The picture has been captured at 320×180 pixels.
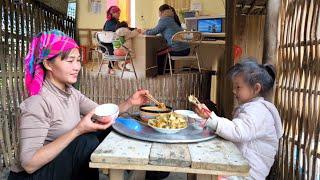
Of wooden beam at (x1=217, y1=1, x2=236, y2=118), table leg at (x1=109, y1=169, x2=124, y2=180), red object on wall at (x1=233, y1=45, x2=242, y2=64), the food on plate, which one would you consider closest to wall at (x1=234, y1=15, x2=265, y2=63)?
red object on wall at (x1=233, y1=45, x2=242, y2=64)

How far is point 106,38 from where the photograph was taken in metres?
6.16

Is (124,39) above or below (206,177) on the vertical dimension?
above

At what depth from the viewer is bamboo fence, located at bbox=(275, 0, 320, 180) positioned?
1900 mm

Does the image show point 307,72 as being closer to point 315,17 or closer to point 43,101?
point 315,17

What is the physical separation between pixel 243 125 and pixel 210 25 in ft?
18.3

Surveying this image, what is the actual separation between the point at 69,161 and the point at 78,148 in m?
0.08

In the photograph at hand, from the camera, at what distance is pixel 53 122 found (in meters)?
1.65

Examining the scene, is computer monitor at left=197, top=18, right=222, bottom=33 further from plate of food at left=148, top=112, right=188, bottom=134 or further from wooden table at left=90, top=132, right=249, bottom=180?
wooden table at left=90, top=132, right=249, bottom=180

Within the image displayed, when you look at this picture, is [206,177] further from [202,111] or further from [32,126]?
[32,126]

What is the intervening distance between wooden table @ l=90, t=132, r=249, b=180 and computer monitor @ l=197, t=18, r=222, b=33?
5.68 meters

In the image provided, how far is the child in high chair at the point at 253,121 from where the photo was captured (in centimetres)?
161

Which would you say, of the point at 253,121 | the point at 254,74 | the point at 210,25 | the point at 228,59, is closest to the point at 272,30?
the point at 254,74

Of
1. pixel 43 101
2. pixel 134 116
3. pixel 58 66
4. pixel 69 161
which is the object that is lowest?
pixel 69 161

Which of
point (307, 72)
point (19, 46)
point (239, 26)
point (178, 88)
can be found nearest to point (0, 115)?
point (19, 46)
